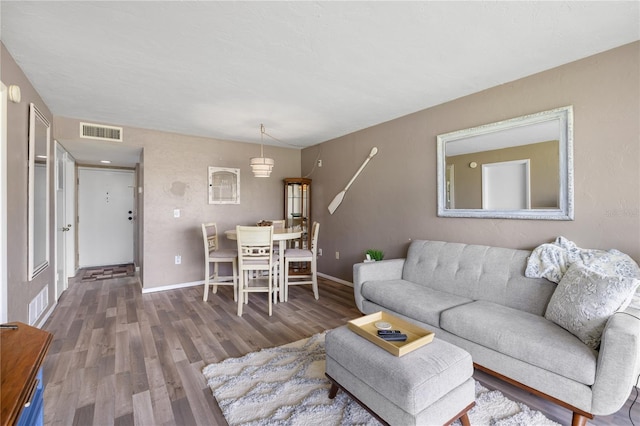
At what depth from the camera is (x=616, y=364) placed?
4.49 feet

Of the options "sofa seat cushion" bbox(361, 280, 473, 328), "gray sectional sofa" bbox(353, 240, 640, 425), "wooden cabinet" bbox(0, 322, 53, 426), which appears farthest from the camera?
"sofa seat cushion" bbox(361, 280, 473, 328)

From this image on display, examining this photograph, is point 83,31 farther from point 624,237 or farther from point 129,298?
point 624,237

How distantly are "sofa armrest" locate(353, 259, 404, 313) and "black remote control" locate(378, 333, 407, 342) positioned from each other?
1245 mm

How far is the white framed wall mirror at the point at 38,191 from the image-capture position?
2459 mm

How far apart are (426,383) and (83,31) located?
2725 mm

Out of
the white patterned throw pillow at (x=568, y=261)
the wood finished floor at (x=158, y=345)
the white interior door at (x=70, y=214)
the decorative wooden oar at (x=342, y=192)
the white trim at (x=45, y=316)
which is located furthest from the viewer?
the white interior door at (x=70, y=214)

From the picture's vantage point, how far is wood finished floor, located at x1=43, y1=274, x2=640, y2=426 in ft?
5.51

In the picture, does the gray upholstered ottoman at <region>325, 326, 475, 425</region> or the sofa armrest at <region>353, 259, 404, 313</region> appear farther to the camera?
the sofa armrest at <region>353, 259, 404, 313</region>

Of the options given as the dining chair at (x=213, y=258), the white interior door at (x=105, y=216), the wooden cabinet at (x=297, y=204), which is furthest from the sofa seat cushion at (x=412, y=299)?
the white interior door at (x=105, y=216)

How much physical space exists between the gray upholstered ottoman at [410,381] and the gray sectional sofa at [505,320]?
0.46 metres

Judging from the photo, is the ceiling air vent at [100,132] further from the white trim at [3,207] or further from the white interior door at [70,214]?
the white trim at [3,207]

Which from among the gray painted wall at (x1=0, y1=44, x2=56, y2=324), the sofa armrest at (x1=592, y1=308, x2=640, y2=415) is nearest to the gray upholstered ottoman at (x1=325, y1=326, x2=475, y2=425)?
the sofa armrest at (x1=592, y1=308, x2=640, y2=415)

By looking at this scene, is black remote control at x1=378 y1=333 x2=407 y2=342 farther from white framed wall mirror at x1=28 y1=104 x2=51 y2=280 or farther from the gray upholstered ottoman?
white framed wall mirror at x1=28 y1=104 x2=51 y2=280

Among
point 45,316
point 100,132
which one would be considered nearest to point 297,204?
point 100,132
